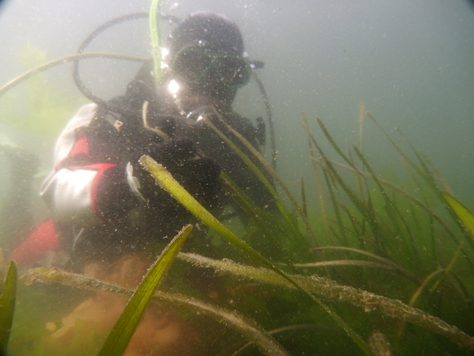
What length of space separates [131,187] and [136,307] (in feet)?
3.12

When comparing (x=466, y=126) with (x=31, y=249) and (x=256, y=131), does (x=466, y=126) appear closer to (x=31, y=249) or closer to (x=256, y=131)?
(x=256, y=131)

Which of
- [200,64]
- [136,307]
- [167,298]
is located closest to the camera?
[136,307]

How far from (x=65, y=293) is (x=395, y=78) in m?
70.3

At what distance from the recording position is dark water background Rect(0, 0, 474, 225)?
69.6 feet

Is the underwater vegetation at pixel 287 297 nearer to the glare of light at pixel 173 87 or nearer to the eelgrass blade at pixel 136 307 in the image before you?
the eelgrass blade at pixel 136 307

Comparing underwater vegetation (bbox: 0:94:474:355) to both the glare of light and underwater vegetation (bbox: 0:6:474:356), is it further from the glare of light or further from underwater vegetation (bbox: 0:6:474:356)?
the glare of light

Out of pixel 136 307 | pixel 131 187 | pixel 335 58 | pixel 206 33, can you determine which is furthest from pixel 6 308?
pixel 335 58

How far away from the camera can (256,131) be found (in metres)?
2.95

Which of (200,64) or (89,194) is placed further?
(200,64)

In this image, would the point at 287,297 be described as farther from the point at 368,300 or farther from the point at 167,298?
the point at 167,298

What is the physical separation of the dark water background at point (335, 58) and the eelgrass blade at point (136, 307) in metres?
18.7

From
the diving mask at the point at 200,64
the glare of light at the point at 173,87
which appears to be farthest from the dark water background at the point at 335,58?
the glare of light at the point at 173,87

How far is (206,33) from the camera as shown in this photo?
3682 millimetres

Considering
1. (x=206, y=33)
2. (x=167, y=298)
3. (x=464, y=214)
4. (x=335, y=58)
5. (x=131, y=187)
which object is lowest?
(x=167, y=298)
